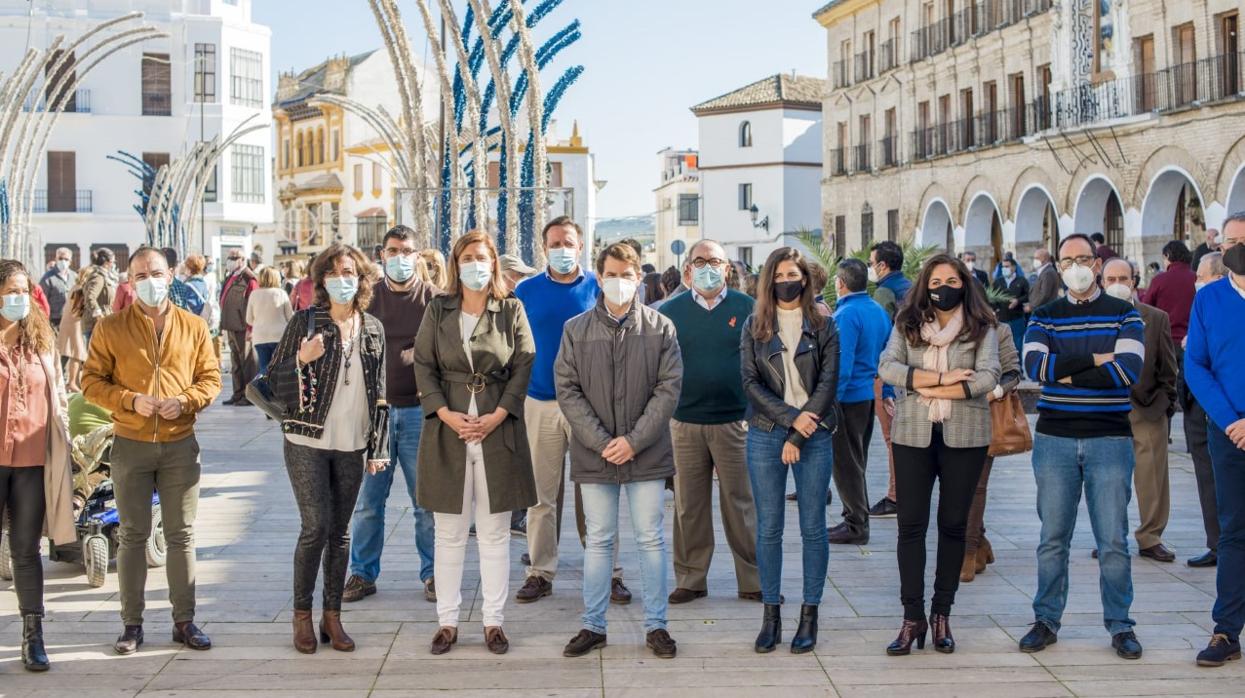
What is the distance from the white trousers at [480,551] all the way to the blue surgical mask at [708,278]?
4.82 ft

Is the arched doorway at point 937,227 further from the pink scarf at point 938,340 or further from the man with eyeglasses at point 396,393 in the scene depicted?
the pink scarf at point 938,340

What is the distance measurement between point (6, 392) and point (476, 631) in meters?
2.42

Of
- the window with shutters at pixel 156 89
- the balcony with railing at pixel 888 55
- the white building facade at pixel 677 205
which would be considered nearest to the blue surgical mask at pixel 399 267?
the balcony with railing at pixel 888 55

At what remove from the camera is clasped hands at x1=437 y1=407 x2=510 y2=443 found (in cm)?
693

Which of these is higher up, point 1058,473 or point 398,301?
point 398,301

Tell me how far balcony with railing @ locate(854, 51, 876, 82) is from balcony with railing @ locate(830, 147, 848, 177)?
293 cm

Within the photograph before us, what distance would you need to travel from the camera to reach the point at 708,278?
7.65 m

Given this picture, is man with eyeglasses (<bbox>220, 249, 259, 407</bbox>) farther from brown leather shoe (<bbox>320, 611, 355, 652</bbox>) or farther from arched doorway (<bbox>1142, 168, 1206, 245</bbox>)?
arched doorway (<bbox>1142, 168, 1206, 245</bbox>)

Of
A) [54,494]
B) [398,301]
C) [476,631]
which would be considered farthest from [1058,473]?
[54,494]

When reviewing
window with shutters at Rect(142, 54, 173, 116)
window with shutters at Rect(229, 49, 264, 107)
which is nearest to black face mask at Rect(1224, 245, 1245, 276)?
window with shutters at Rect(229, 49, 264, 107)

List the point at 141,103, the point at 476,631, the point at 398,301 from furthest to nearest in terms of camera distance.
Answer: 1. the point at 141,103
2. the point at 398,301
3. the point at 476,631

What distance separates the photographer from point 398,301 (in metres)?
8.09

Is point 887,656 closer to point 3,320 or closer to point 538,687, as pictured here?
point 538,687

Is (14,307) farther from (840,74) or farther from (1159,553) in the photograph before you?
(840,74)
